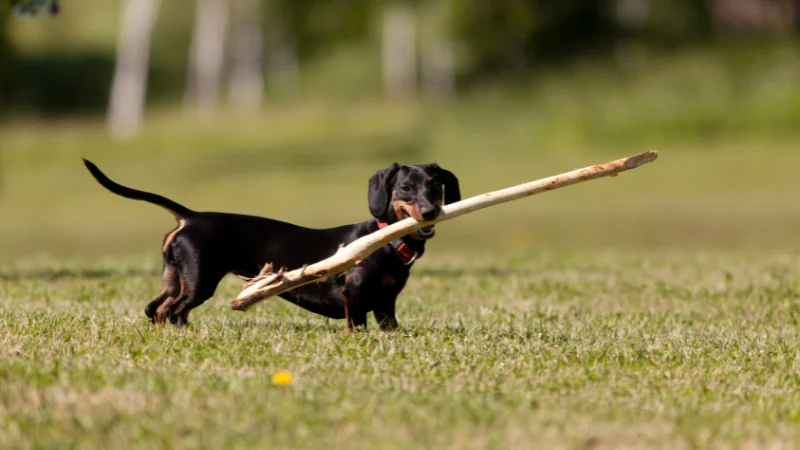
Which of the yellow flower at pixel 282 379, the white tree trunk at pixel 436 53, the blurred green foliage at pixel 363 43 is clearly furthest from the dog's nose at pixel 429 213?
the white tree trunk at pixel 436 53

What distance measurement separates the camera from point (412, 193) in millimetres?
7914

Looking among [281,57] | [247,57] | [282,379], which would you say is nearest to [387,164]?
[282,379]

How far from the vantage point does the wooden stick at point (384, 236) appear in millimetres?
7738

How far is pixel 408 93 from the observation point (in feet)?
173

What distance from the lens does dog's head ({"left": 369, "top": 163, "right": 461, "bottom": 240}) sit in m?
7.80

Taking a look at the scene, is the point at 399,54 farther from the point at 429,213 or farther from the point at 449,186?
the point at 429,213

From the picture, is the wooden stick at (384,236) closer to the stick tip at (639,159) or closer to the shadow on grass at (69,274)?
the stick tip at (639,159)

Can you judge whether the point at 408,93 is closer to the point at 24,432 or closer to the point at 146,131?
the point at 146,131

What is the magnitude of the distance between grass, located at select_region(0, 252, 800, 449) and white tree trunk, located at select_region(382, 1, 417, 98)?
140 feet

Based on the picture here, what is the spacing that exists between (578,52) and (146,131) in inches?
667

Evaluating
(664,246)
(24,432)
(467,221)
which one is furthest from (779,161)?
(24,432)

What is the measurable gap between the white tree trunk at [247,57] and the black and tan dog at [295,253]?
46.6 metres

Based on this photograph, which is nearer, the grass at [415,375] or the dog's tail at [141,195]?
the grass at [415,375]

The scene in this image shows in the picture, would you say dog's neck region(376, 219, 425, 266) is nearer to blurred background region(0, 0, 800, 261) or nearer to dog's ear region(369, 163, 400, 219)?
dog's ear region(369, 163, 400, 219)
